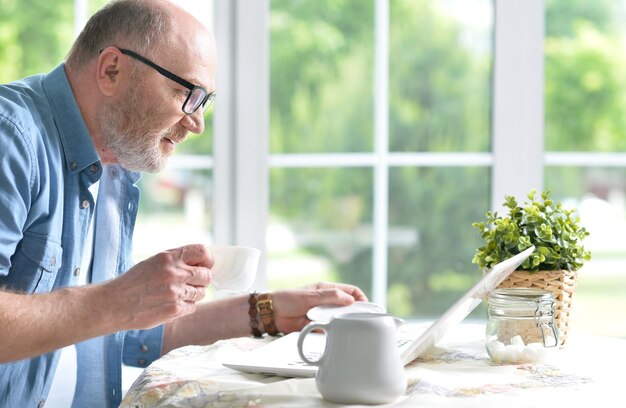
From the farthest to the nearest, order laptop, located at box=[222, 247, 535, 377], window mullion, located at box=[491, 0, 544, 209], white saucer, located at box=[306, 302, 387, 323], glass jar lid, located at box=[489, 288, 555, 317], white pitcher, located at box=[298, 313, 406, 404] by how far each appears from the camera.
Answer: window mullion, located at box=[491, 0, 544, 209] < white saucer, located at box=[306, 302, 387, 323] < glass jar lid, located at box=[489, 288, 555, 317] < laptop, located at box=[222, 247, 535, 377] < white pitcher, located at box=[298, 313, 406, 404]

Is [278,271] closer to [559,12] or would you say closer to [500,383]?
[559,12]

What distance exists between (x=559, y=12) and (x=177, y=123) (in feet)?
4.76

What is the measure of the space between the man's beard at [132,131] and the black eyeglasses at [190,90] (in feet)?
0.20

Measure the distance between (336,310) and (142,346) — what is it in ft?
1.55

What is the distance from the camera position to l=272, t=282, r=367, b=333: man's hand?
1.69m

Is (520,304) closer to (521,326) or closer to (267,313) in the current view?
(521,326)

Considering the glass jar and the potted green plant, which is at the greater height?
the potted green plant

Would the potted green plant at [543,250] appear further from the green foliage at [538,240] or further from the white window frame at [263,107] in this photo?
the white window frame at [263,107]

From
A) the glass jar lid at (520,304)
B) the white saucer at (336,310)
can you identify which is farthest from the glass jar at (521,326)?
the white saucer at (336,310)

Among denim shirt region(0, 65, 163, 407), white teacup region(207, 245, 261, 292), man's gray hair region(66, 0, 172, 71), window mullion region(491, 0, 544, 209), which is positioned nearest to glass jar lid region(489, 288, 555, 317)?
white teacup region(207, 245, 261, 292)

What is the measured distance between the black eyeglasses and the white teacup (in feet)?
1.29

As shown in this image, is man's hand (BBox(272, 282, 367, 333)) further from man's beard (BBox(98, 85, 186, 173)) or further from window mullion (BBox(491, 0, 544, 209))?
window mullion (BBox(491, 0, 544, 209))

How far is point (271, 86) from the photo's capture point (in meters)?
2.62

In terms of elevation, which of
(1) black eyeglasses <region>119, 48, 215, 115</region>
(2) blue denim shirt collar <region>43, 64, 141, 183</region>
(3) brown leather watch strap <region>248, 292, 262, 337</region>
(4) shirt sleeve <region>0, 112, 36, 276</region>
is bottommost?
(3) brown leather watch strap <region>248, 292, 262, 337</region>
